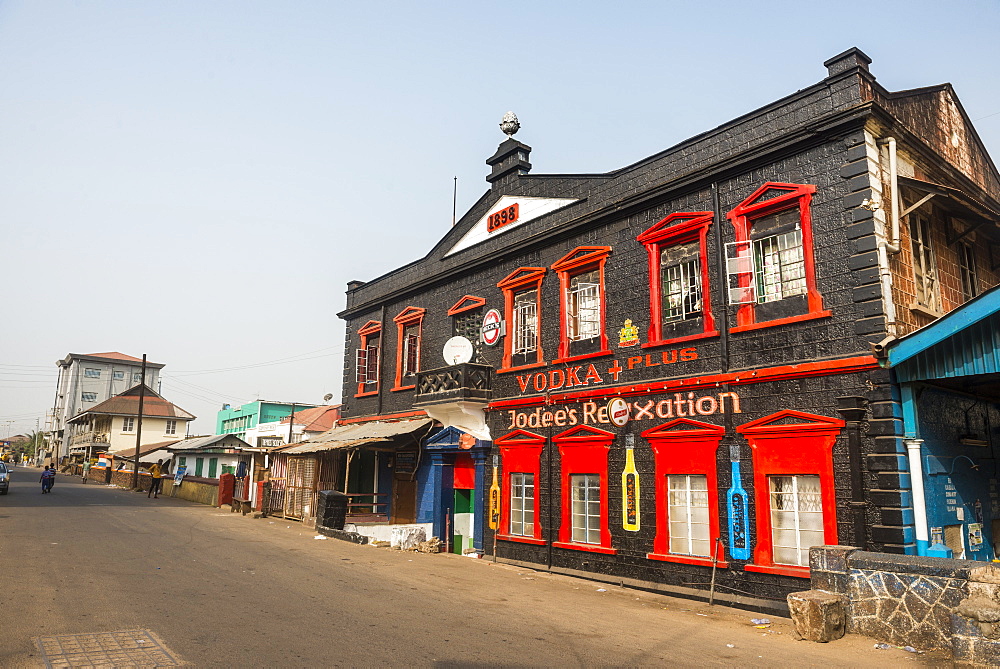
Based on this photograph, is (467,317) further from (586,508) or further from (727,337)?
(727,337)

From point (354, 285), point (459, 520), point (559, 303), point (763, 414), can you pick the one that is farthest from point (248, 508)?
point (763, 414)

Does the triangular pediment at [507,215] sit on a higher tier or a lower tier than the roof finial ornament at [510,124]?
lower

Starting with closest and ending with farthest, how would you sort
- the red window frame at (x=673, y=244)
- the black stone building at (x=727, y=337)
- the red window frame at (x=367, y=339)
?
the black stone building at (x=727, y=337)
the red window frame at (x=673, y=244)
the red window frame at (x=367, y=339)

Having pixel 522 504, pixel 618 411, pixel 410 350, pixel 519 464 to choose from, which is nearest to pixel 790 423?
pixel 618 411

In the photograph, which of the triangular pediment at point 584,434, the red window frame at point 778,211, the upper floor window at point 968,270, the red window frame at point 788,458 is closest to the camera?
the red window frame at point 788,458

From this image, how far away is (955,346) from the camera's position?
9508mm

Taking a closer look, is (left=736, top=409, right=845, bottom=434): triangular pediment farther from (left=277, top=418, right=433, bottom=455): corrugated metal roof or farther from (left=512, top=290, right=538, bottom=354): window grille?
(left=277, top=418, right=433, bottom=455): corrugated metal roof

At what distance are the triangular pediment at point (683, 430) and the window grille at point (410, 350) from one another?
9.81 m

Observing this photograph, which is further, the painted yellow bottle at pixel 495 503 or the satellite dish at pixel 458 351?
the satellite dish at pixel 458 351

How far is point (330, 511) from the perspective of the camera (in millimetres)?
20125

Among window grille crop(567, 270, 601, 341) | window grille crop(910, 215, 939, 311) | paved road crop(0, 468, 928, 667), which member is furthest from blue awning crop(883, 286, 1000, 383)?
window grille crop(567, 270, 601, 341)

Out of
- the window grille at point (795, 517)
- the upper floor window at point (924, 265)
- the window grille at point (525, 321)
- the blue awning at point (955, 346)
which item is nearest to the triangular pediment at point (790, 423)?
the window grille at point (795, 517)

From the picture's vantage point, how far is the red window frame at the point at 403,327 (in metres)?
21.1

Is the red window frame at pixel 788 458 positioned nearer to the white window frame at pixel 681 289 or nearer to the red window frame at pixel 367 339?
the white window frame at pixel 681 289
